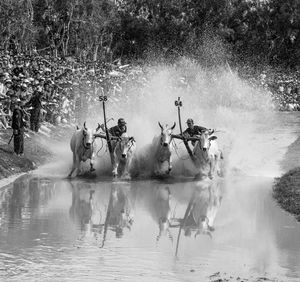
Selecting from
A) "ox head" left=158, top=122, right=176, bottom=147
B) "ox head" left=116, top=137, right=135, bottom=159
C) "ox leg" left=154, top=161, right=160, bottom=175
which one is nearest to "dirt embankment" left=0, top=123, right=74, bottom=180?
"ox head" left=116, top=137, right=135, bottom=159

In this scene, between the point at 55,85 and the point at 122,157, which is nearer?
the point at 122,157

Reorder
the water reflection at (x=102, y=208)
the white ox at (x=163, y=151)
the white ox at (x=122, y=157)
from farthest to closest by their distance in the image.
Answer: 1. the white ox at (x=163, y=151)
2. the white ox at (x=122, y=157)
3. the water reflection at (x=102, y=208)

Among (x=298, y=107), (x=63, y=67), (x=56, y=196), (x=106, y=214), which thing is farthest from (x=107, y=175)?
(x=298, y=107)

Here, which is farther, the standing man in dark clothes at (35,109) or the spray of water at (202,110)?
the standing man in dark clothes at (35,109)

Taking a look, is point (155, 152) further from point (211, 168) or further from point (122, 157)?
point (211, 168)

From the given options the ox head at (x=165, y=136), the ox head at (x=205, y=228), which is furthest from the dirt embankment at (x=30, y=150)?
the ox head at (x=205, y=228)

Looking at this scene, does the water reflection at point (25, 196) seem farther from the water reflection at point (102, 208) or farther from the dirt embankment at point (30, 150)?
the dirt embankment at point (30, 150)

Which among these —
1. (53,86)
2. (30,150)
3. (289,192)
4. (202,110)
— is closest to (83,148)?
(30,150)

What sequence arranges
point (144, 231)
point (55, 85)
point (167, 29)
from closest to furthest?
point (144, 231)
point (55, 85)
point (167, 29)

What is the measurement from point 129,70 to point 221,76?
14.5 metres

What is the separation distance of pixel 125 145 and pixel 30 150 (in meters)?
6.48

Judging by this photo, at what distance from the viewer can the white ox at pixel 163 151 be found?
94.3 feet

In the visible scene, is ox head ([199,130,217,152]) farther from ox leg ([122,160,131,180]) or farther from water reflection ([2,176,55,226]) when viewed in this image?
water reflection ([2,176,55,226])

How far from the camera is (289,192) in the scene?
24.2m
